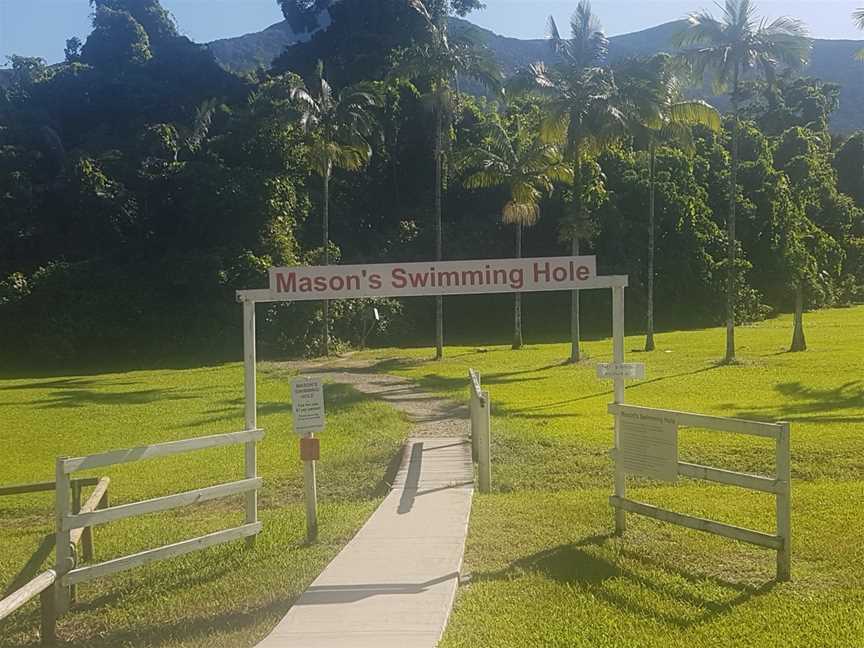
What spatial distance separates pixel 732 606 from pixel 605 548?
148cm

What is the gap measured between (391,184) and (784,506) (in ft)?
142

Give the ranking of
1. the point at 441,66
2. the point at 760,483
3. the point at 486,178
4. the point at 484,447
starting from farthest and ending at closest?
the point at 486,178, the point at 441,66, the point at 484,447, the point at 760,483

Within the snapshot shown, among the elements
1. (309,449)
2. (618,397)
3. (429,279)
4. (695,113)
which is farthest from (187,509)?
(695,113)

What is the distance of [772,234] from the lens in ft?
152

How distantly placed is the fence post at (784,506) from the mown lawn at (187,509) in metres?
3.35

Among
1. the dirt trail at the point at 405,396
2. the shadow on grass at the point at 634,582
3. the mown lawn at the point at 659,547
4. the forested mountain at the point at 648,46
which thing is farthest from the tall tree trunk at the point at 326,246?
the forested mountain at the point at 648,46

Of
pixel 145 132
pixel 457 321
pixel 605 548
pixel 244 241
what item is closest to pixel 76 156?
pixel 145 132

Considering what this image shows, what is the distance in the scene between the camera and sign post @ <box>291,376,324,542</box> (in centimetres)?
759

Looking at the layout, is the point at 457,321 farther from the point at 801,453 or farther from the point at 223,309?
the point at 801,453

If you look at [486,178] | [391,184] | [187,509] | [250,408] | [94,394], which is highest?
[391,184]

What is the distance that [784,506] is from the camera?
19.8 feet

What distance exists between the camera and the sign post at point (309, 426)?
759 centimetres

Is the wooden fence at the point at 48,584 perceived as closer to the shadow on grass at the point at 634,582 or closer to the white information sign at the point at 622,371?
the shadow on grass at the point at 634,582

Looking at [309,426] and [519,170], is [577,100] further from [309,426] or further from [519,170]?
[309,426]
